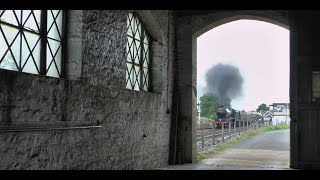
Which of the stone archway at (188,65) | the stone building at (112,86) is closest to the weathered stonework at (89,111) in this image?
the stone building at (112,86)

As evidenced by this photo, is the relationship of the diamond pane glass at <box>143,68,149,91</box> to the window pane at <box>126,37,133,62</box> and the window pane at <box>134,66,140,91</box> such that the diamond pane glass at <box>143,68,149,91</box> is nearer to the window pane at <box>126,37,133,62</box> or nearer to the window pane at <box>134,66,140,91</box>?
the window pane at <box>134,66,140,91</box>

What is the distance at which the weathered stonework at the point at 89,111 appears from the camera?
416 centimetres

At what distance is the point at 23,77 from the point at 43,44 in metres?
0.87

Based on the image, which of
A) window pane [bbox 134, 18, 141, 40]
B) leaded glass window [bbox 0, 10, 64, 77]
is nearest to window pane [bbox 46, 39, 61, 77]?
leaded glass window [bbox 0, 10, 64, 77]

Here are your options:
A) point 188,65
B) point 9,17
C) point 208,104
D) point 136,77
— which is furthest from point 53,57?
point 208,104

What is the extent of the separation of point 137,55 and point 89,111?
9.92 feet

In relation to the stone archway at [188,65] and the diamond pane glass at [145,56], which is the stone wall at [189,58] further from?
the diamond pane glass at [145,56]

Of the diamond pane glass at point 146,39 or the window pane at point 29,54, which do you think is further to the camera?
the diamond pane glass at point 146,39

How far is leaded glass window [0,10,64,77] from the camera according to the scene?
4.30m

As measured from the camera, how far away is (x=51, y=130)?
4711 millimetres

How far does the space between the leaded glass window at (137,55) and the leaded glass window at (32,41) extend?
260 cm
